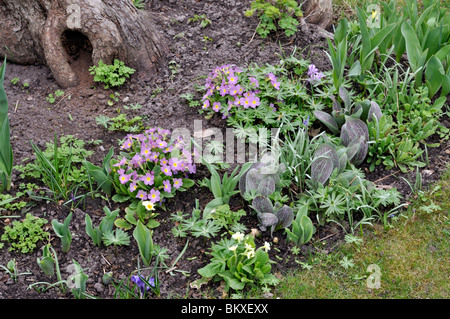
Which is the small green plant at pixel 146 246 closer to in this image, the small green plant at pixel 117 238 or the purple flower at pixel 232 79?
the small green plant at pixel 117 238

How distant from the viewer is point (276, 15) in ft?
13.9

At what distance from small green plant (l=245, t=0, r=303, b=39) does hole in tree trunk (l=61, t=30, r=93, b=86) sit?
144cm

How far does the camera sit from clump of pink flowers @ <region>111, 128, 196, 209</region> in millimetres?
3010

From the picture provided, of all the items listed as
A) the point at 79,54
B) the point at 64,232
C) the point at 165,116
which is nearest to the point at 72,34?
the point at 79,54

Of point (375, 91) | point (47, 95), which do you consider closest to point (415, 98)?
Answer: point (375, 91)

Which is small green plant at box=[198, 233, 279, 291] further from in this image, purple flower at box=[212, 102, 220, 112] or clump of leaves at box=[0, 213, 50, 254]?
purple flower at box=[212, 102, 220, 112]

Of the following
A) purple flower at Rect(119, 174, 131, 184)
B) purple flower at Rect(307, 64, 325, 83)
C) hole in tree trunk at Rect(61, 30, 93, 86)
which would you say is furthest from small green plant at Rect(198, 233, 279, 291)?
hole in tree trunk at Rect(61, 30, 93, 86)

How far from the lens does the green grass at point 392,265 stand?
271 cm

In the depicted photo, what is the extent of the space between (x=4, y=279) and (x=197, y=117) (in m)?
1.79

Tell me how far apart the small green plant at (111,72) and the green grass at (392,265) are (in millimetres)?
2122

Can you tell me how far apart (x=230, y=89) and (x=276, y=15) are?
1142 mm

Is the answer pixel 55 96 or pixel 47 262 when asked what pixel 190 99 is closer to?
pixel 55 96

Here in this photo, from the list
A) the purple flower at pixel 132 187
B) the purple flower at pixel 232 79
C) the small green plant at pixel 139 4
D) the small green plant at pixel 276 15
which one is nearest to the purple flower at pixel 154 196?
the purple flower at pixel 132 187

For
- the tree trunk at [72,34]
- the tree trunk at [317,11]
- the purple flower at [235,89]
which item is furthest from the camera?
the tree trunk at [317,11]
